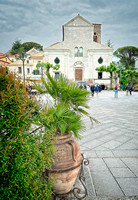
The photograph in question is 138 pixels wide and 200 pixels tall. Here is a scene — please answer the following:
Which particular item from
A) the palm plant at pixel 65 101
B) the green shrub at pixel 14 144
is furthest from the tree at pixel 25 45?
the green shrub at pixel 14 144

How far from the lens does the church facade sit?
37.4 m

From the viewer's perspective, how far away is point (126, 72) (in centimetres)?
3369

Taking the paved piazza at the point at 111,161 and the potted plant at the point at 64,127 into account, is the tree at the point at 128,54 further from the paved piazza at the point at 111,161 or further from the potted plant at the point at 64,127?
the potted plant at the point at 64,127

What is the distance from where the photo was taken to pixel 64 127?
1.91 m

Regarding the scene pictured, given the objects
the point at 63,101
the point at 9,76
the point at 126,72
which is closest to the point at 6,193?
the point at 9,76

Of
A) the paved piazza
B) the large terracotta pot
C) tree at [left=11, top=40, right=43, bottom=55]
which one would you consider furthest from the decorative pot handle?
tree at [left=11, top=40, right=43, bottom=55]

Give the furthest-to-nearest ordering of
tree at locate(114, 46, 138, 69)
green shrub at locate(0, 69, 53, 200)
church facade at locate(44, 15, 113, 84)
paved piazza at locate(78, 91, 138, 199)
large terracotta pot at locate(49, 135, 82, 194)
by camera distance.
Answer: tree at locate(114, 46, 138, 69) < church facade at locate(44, 15, 113, 84) < paved piazza at locate(78, 91, 138, 199) < large terracotta pot at locate(49, 135, 82, 194) < green shrub at locate(0, 69, 53, 200)

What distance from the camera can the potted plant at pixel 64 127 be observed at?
1.89 meters

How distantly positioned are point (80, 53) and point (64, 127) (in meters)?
38.7

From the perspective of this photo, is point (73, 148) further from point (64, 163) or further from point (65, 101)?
point (65, 101)

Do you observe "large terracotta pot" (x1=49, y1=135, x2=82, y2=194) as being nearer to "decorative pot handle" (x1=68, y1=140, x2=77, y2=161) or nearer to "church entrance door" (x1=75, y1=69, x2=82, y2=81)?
"decorative pot handle" (x1=68, y1=140, x2=77, y2=161)

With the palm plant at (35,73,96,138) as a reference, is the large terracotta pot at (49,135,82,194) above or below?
below

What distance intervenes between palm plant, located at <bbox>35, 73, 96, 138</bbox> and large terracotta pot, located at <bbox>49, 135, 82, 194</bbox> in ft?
0.52

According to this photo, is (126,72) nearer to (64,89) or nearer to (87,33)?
(87,33)
